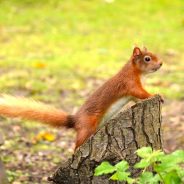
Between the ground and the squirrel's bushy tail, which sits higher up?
the ground

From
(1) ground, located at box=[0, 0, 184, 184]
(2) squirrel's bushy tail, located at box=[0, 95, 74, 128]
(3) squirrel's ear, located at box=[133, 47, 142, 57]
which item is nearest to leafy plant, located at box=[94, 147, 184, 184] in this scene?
(2) squirrel's bushy tail, located at box=[0, 95, 74, 128]

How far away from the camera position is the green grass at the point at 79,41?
7.65 metres

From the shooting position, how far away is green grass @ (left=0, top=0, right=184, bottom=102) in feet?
25.1

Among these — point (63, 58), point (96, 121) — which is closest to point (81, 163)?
point (96, 121)

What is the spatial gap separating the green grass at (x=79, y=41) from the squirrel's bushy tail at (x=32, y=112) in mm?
3069

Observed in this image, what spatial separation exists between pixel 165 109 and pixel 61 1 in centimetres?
551

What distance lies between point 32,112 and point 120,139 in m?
0.62

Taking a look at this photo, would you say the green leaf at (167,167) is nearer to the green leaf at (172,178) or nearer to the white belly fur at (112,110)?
the green leaf at (172,178)

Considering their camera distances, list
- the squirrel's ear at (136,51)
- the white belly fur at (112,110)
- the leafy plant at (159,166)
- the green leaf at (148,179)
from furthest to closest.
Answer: the squirrel's ear at (136,51)
the white belly fur at (112,110)
the green leaf at (148,179)
the leafy plant at (159,166)

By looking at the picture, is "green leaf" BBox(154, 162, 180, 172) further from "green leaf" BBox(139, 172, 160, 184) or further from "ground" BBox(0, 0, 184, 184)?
"ground" BBox(0, 0, 184, 184)

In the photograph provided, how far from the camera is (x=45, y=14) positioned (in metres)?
11.2

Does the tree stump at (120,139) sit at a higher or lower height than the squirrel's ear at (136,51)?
lower

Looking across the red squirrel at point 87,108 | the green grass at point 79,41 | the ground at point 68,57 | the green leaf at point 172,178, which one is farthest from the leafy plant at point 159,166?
the green grass at point 79,41

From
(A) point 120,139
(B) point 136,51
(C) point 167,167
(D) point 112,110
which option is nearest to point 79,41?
(B) point 136,51
